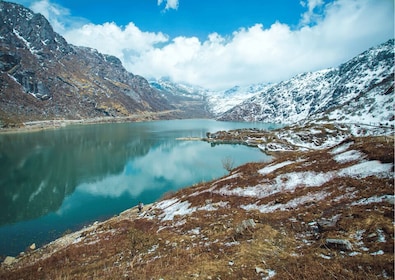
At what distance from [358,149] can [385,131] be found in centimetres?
14596

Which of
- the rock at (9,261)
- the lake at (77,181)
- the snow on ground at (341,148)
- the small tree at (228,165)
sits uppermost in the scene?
the snow on ground at (341,148)

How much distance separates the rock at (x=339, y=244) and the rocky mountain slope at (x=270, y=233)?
0.03 m

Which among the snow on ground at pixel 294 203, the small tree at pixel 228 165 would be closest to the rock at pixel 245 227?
the snow on ground at pixel 294 203

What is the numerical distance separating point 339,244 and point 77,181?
290 feet

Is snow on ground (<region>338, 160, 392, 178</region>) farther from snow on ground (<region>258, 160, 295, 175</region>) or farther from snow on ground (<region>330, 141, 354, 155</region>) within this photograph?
snow on ground (<region>258, 160, 295, 175</region>)

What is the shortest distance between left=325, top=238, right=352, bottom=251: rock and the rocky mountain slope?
0.10 feet

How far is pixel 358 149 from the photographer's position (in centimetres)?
3134

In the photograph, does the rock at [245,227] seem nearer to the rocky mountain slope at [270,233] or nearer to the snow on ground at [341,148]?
the rocky mountain slope at [270,233]

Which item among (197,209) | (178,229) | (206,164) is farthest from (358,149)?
(206,164)

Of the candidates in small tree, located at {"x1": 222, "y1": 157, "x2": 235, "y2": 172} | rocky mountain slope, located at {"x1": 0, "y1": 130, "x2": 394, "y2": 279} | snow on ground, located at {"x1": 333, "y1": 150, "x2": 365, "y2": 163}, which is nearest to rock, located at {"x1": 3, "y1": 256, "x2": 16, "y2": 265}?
rocky mountain slope, located at {"x1": 0, "y1": 130, "x2": 394, "y2": 279}

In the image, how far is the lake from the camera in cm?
5300

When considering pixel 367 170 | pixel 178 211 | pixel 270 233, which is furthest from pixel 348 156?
pixel 178 211

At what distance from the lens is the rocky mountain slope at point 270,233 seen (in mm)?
13742

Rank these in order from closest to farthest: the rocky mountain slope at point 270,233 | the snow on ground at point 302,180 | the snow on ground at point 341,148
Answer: the rocky mountain slope at point 270,233, the snow on ground at point 302,180, the snow on ground at point 341,148
